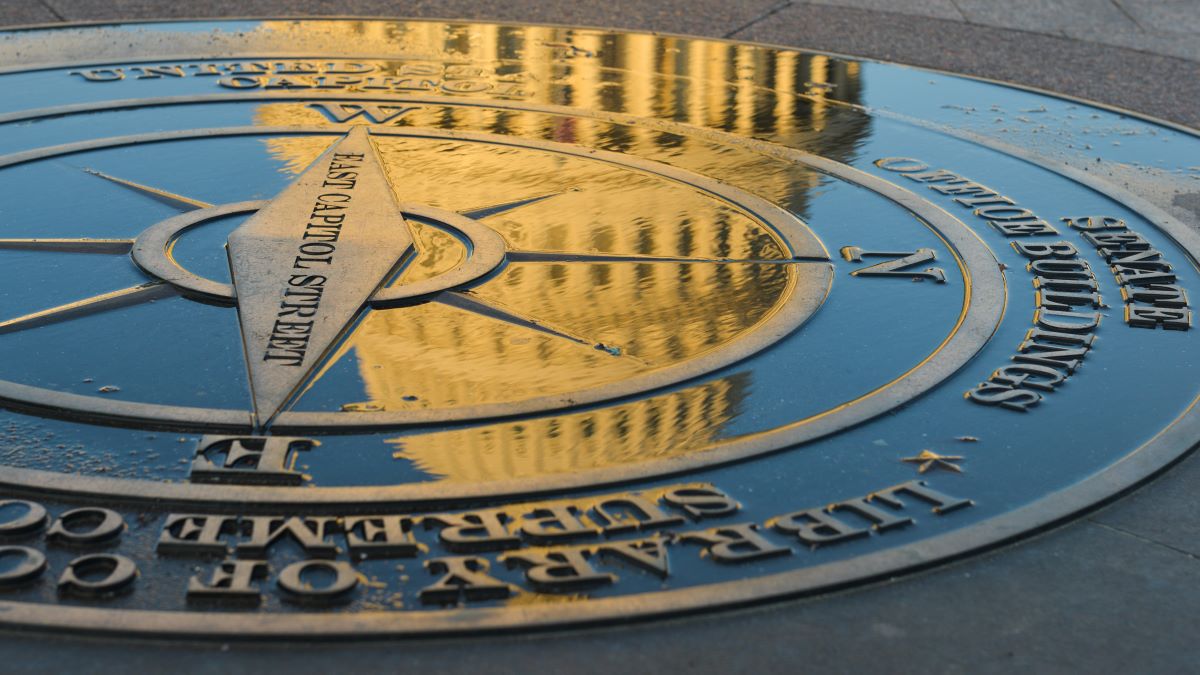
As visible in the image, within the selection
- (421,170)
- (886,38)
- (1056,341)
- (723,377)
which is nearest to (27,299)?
(421,170)

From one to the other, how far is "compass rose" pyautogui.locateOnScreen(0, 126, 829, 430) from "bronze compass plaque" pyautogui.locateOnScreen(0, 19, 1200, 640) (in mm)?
19

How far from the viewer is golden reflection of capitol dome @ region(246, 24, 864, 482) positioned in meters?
4.43

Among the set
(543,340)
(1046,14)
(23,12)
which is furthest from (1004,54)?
(23,12)

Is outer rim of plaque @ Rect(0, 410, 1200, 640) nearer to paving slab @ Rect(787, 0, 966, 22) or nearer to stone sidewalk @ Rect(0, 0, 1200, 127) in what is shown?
stone sidewalk @ Rect(0, 0, 1200, 127)

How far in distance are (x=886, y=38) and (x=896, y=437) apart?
6.07m

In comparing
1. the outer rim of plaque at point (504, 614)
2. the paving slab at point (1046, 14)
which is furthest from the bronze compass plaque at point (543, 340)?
the paving slab at point (1046, 14)

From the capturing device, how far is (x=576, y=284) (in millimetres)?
5582

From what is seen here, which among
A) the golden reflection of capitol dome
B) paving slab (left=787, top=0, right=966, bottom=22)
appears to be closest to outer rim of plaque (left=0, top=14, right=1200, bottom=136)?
the golden reflection of capitol dome

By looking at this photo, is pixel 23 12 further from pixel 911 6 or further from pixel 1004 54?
pixel 1004 54

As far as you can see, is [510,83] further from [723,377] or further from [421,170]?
[723,377]

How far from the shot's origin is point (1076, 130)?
8.09 metres

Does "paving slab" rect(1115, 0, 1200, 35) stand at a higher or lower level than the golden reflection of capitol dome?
higher

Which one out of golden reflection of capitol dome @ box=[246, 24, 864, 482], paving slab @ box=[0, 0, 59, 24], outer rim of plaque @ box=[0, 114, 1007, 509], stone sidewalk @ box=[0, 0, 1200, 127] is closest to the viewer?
outer rim of plaque @ box=[0, 114, 1007, 509]

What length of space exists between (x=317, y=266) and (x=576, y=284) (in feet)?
3.28
